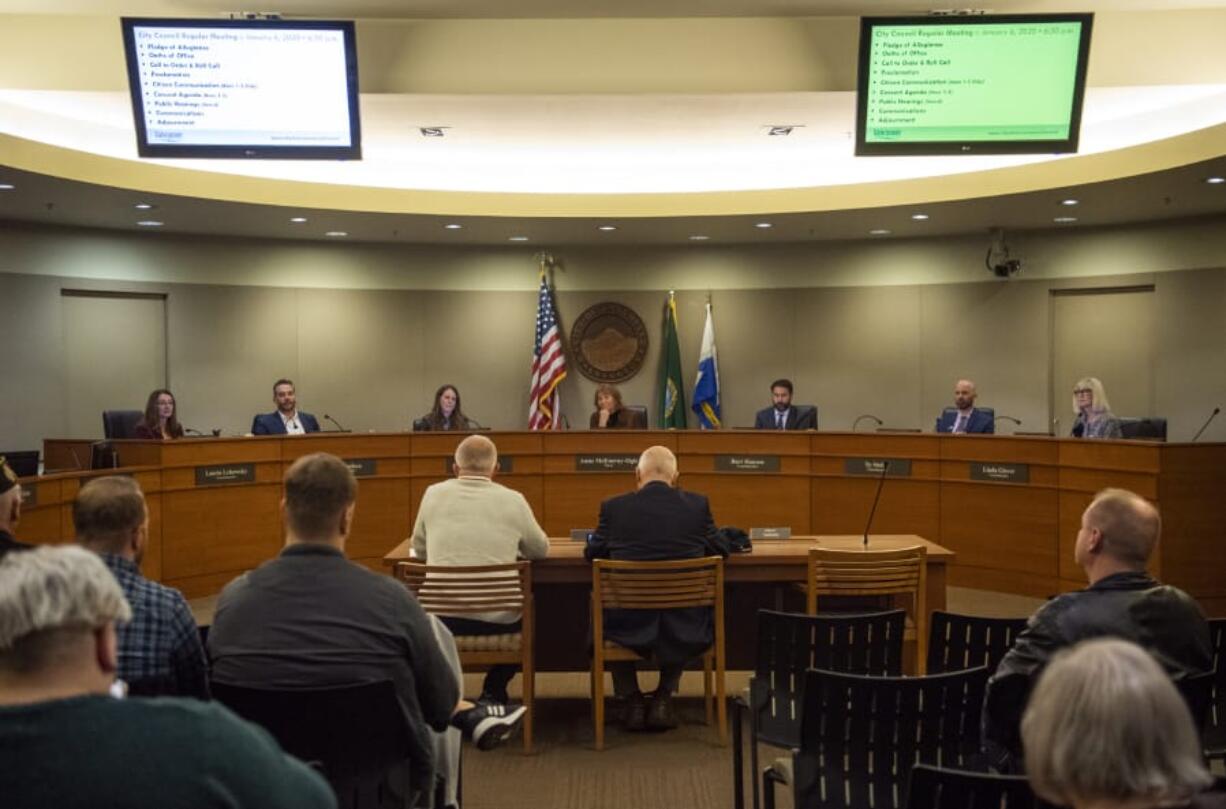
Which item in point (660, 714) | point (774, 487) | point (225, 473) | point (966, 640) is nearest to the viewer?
point (966, 640)

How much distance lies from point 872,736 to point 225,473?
659cm

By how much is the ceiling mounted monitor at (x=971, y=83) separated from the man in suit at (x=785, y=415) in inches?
167

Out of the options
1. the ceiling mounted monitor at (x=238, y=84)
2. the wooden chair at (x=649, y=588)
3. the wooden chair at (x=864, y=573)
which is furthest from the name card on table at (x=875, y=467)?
the ceiling mounted monitor at (x=238, y=84)

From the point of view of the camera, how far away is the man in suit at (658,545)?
4.82 meters

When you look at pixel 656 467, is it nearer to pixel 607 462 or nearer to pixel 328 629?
pixel 328 629

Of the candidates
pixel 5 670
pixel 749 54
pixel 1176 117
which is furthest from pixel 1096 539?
pixel 1176 117

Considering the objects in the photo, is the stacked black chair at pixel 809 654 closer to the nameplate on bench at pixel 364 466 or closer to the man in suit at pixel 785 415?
the nameplate on bench at pixel 364 466

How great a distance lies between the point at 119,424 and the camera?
29.9 ft

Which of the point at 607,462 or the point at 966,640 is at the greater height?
the point at 607,462

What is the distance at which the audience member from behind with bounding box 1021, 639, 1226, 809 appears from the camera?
1322 millimetres

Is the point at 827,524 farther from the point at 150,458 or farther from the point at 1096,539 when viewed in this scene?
the point at 1096,539

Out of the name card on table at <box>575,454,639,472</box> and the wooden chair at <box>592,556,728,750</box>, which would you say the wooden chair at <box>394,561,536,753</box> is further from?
the name card on table at <box>575,454,639,472</box>

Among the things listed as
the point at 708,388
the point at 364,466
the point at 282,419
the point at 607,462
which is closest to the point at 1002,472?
the point at 607,462

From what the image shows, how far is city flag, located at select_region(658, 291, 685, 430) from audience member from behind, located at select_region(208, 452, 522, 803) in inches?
355
